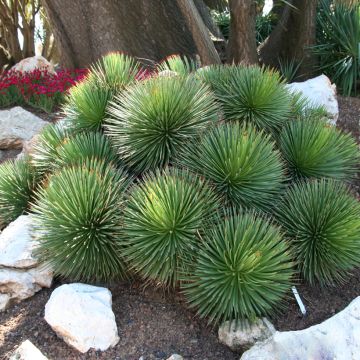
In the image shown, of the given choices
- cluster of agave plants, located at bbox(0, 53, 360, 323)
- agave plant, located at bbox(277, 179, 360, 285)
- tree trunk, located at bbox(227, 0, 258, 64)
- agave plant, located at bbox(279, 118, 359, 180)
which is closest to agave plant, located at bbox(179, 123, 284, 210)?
cluster of agave plants, located at bbox(0, 53, 360, 323)

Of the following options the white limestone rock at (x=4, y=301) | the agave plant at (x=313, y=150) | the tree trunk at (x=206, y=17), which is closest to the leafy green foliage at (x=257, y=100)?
the agave plant at (x=313, y=150)

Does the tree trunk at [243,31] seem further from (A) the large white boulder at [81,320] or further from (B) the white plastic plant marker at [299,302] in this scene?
(A) the large white boulder at [81,320]

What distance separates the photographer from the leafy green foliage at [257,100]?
4.55 metres

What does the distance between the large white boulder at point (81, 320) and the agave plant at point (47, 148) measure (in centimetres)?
140

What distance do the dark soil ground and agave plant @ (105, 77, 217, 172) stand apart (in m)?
1.00

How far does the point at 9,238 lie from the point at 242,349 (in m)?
2.03

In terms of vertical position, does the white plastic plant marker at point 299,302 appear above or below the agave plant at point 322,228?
below

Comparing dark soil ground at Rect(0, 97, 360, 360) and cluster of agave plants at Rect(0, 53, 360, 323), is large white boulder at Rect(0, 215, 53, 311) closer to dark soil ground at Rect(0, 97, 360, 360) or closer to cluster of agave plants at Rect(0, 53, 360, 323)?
dark soil ground at Rect(0, 97, 360, 360)

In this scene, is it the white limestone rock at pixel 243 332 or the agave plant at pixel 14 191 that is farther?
the agave plant at pixel 14 191

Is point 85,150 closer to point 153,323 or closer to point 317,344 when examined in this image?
point 153,323

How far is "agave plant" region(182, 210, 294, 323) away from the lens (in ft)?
11.0

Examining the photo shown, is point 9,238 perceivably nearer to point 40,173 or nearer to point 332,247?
point 40,173

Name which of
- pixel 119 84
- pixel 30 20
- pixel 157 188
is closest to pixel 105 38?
pixel 119 84

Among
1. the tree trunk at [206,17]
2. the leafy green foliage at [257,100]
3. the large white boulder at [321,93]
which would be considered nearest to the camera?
the leafy green foliage at [257,100]
